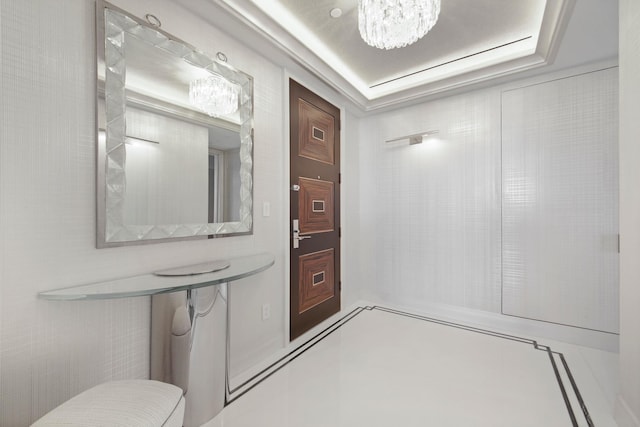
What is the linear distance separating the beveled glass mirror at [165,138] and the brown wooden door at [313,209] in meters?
0.58

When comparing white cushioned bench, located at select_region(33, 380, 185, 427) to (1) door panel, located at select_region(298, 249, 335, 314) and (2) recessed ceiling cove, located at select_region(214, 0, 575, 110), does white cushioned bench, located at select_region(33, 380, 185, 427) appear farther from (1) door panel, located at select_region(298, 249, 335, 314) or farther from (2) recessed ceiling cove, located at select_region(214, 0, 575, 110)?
(2) recessed ceiling cove, located at select_region(214, 0, 575, 110)

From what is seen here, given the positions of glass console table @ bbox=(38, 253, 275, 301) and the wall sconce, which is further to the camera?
the wall sconce

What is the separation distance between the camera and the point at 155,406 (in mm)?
974

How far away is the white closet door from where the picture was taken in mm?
2301

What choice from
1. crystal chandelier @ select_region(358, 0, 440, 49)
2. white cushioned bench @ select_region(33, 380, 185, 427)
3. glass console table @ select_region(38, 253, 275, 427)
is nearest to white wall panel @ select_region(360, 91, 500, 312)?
crystal chandelier @ select_region(358, 0, 440, 49)

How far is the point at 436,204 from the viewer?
311cm

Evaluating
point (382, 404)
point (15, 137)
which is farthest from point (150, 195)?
point (382, 404)

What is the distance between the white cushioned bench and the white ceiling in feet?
6.55

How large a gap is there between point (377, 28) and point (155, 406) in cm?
193

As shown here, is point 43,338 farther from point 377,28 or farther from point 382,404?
point 377,28

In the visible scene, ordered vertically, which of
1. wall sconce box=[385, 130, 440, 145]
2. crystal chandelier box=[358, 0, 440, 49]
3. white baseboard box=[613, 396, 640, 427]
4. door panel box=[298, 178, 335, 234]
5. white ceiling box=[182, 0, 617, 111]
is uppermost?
white ceiling box=[182, 0, 617, 111]

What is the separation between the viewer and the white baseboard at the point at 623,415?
1.37 meters

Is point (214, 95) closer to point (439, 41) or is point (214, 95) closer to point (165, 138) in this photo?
point (165, 138)

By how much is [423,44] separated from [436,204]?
5.20 feet
